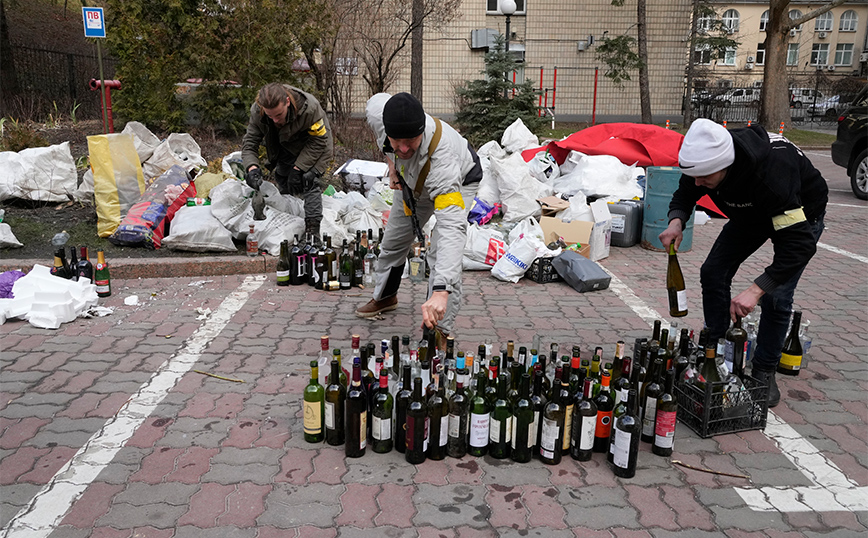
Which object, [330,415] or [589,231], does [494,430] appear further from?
[589,231]

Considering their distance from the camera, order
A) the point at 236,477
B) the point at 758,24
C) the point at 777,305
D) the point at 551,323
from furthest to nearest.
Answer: the point at 758,24, the point at 551,323, the point at 777,305, the point at 236,477

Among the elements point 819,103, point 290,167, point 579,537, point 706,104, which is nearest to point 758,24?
point 819,103

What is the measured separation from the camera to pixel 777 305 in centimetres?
390

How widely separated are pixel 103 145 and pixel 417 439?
5.70 metres

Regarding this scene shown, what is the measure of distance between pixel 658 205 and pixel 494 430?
18.0 feet

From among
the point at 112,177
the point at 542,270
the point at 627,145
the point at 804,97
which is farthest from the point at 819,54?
the point at 112,177

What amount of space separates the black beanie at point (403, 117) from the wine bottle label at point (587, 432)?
200 cm

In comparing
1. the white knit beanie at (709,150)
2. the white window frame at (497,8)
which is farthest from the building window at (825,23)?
the white knit beanie at (709,150)

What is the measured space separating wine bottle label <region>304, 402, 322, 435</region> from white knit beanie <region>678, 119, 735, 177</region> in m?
2.49

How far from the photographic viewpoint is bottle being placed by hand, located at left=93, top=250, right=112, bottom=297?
582cm

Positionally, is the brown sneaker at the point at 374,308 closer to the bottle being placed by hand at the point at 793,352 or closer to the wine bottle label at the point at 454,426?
the wine bottle label at the point at 454,426

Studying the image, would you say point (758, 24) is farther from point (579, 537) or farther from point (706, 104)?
point (579, 537)

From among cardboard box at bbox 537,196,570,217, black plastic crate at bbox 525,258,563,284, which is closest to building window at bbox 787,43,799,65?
cardboard box at bbox 537,196,570,217

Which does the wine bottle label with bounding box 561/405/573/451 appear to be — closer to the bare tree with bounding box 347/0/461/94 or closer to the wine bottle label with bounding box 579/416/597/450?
the wine bottle label with bounding box 579/416/597/450
